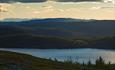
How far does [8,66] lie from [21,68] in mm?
7583

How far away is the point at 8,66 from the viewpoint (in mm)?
138000

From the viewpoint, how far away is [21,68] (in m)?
132

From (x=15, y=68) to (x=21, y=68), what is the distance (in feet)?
6.17

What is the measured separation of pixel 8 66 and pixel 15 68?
774cm

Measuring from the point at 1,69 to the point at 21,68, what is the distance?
18.3 feet

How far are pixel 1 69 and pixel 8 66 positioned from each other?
290 inches

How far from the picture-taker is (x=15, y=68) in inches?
5148

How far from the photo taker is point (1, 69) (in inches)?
5148
